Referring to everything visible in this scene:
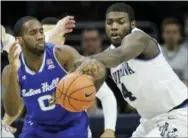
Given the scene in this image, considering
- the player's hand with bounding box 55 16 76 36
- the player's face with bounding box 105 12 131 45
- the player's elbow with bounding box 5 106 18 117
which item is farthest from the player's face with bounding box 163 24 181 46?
the player's elbow with bounding box 5 106 18 117

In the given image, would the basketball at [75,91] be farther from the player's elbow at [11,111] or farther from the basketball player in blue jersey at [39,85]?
the player's elbow at [11,111]

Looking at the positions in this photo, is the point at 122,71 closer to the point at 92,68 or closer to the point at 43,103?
the point at 43,103

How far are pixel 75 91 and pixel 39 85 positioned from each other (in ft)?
4.49

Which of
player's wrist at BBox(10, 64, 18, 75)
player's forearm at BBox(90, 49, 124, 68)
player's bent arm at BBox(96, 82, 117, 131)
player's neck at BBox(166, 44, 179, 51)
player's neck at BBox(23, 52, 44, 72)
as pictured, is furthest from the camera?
player's neck at BBox(166, 44, 179, 51)

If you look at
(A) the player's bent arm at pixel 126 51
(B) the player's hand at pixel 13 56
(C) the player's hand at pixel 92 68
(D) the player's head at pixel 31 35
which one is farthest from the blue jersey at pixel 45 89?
(C) the player's hand at pixel 92 68

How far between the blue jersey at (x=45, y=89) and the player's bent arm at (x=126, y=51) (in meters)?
0.98

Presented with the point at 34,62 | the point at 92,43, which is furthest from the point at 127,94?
the point at 92,43

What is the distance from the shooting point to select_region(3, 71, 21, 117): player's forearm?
20.2 ft

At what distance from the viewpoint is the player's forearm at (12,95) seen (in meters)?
6.14

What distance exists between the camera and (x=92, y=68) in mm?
4688

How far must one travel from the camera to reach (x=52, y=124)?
6332 millimetres

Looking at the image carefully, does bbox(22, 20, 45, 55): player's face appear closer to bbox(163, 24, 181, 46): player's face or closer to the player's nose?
the player's nose

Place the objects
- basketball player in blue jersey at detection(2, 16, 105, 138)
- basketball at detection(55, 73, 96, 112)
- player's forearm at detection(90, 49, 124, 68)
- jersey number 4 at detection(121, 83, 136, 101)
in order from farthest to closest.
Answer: basketball player in blue jersey at detection(2, 16, 105, 138) < jersey number 4 at detection(121, 83, 136, 101) < player's forearm at detection(90, 49, 124, 68) < basketball at detection(55, 73, 96, 112)

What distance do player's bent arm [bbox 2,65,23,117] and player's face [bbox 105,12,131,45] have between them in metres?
0.99
